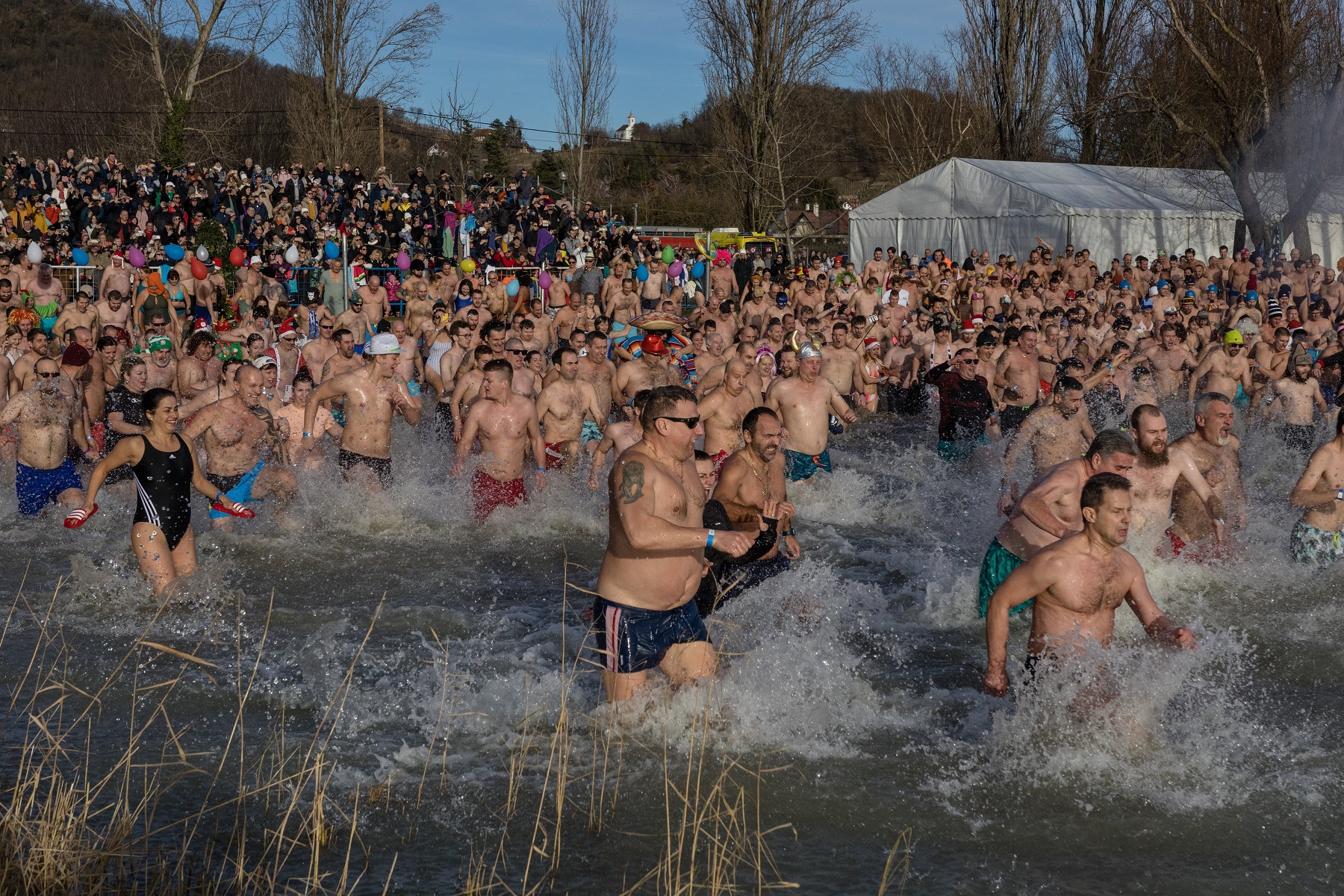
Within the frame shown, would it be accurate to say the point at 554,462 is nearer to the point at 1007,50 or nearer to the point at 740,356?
the point at 740,356

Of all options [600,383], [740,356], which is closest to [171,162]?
[600,383]

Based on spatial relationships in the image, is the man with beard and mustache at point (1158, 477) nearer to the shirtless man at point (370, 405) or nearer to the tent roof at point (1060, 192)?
the shirtless man at point (370, 405)

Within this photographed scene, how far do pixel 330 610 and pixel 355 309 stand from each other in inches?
343

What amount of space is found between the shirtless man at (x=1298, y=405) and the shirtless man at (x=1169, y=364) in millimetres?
2327

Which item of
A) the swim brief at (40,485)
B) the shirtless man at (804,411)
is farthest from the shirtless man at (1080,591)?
the swim brief at (40,485)

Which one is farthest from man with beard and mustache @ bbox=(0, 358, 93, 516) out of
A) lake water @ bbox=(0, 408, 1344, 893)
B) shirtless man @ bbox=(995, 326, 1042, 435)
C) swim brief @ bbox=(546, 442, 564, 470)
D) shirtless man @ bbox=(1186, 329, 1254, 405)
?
shirtless man @ bbox=(1186, 329, 1254, 405)

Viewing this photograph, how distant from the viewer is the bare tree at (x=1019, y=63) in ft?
122

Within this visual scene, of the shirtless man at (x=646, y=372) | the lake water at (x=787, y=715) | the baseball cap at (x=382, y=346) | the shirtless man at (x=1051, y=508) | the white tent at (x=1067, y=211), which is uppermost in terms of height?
the white tent at (x=1067, y=211)

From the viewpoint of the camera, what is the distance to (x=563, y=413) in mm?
9648

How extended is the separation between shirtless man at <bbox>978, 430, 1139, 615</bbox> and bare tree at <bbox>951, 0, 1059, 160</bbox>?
113 feet

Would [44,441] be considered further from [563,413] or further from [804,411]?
[804,411]

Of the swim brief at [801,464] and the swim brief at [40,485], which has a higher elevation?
the swim brief at [801,464]

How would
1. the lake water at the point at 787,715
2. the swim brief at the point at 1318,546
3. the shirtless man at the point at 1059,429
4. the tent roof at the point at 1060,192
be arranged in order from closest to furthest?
the lake water at the point at 787,715 → the swim brief at the point at 1318,546 → the shirtless man at the point at 1059,429 → the tent roof at the point at 1060,192

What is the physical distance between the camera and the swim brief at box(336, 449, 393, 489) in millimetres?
8828
